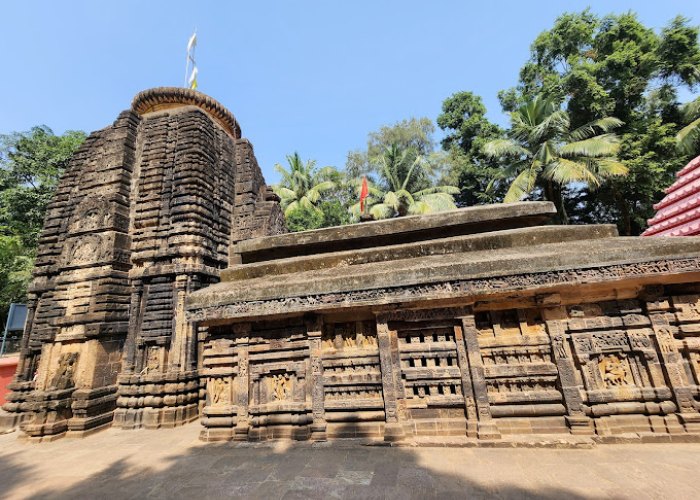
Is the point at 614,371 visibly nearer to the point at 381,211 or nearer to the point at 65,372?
the point at 65,372

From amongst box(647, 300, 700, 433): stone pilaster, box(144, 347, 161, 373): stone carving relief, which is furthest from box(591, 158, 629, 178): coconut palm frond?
box(144, 347, 161, 373): stone carving relief

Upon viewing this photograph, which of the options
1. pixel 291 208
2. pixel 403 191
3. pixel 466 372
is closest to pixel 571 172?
pixel 403 191

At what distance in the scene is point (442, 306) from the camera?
4.69 meters

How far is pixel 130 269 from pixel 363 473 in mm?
8129

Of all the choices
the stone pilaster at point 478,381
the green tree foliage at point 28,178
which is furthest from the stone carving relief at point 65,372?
the green tree foliage at point 28,178

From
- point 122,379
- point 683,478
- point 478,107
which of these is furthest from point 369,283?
point 478,107

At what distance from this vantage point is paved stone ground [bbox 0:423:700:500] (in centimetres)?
313

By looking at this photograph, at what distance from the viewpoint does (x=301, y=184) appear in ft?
93.7

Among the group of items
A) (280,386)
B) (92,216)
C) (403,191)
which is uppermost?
(403,191)

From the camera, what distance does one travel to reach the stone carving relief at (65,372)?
23.0ft

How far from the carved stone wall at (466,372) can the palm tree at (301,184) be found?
2181 centimetres

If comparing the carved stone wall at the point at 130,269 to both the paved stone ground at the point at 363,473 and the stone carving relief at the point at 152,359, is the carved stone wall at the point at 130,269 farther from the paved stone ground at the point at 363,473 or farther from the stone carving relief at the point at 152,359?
the paved stone ground at the point at 363,473

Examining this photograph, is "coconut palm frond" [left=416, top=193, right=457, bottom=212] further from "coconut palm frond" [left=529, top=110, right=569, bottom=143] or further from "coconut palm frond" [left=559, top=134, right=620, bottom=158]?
"coconut palm frond" [left=559, top=134, right=620, bottom=158]

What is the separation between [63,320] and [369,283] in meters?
8.02
